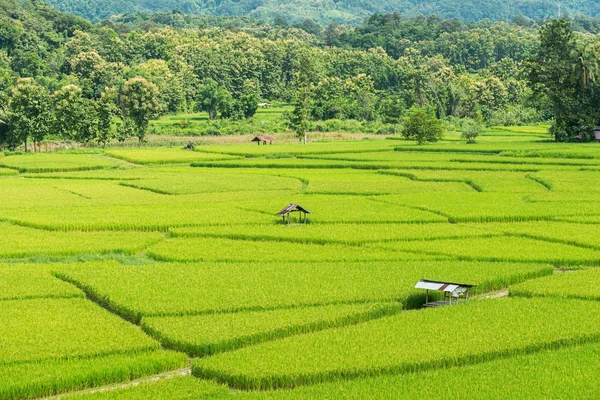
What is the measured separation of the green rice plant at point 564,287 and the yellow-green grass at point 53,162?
32748 millimetres

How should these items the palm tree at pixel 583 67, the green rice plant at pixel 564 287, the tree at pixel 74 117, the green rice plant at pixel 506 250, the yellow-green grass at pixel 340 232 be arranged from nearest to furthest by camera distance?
the green rice plant at pixel 564 287 < the green rice plant at pixel 506 250 < the yellow-green grass at pixel 340 232 < the palm tree at pixel 583 67 < the tree at pixel 74 117

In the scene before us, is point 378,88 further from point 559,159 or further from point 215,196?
point 215,196

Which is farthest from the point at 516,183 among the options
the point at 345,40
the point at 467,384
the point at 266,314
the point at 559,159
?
the point at 345,40

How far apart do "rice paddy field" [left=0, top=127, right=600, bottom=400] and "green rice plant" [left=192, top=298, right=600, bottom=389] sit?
1.5 inches

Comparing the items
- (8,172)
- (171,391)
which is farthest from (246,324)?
(8,172)

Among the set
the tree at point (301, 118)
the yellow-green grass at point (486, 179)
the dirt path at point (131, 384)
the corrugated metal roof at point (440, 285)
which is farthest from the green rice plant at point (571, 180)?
the tree at point (301, 118)

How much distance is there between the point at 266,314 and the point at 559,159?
33145mm

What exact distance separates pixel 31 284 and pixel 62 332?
4076 millimetres

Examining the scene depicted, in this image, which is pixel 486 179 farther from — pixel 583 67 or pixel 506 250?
pixel 583 67

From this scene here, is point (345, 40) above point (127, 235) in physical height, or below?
above

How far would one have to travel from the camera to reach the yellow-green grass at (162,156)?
5041 cm

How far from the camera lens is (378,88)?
337ft

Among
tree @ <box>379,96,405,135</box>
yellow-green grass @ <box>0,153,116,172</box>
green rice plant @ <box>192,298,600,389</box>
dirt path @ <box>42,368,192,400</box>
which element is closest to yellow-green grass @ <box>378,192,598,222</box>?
green rice plant @ <box>192,298,600,389</box>

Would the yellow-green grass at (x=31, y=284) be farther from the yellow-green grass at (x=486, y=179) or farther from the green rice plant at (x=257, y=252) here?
the yellow-green grass at (x=486, y=179)
